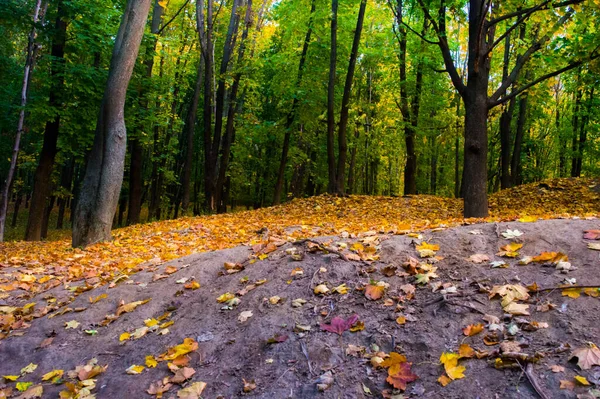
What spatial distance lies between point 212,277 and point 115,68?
5570 millimetres

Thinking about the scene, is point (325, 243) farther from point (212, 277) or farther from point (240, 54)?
point (240, 54)

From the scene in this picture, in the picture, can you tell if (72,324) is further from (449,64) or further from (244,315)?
(449,64)

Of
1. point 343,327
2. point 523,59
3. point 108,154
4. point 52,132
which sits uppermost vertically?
point 523,59

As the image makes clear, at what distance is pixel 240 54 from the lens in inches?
623

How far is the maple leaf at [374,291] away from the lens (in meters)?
3.08

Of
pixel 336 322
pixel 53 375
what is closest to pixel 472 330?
pixel 336 322

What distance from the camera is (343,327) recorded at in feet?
9.20

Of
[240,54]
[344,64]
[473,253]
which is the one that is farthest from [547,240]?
[240,54]

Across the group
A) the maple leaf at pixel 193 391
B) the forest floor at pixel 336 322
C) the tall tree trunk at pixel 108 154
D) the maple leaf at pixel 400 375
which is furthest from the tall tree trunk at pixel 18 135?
the maple leaf at pixel 400 375

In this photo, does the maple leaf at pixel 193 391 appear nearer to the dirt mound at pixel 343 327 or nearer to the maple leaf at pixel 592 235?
the dirt mound at pixel 343 327

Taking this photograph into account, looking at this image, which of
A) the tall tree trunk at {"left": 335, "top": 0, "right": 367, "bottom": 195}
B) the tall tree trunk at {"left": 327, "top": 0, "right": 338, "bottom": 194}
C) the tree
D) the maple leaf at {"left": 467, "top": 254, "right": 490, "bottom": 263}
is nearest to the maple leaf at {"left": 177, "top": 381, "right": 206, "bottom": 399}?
the maple leaf at {"left": 467, "top": 254, "right": 490, "bottom": 263}

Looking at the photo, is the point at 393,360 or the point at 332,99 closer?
the point at 393,360

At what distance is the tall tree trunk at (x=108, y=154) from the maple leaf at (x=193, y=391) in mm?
6005

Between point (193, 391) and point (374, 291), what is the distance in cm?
152
